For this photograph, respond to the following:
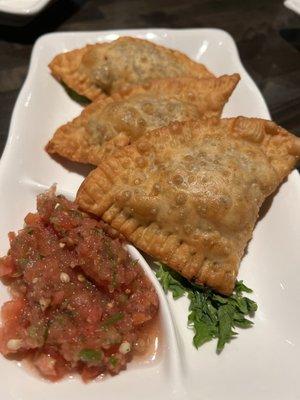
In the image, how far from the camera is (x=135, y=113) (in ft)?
11.1

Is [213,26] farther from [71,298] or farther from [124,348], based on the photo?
[124,348]

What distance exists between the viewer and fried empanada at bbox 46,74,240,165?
337cm

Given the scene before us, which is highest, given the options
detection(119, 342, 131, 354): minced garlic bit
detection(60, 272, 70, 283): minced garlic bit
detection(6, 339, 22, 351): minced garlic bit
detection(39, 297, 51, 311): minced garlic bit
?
detection(60, 272, 70, 283): minced garlic bit

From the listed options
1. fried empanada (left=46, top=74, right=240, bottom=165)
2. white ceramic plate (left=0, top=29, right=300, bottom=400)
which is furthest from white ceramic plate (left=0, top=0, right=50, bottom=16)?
fried empanada (left=46, top=74, right=240, bottom=165)

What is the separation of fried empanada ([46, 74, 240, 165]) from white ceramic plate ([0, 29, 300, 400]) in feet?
0.58

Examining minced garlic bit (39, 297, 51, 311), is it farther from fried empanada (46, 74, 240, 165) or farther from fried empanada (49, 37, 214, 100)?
fried empanada (49, 37, 214, 100)

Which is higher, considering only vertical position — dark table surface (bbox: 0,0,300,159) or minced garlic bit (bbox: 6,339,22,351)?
dark table surface (bbox: 0,0,300,159)

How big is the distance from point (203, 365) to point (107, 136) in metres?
1.77

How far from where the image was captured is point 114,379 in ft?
8.19

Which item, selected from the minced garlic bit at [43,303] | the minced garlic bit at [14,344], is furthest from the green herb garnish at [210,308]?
the minced garlic bit at [14,344]

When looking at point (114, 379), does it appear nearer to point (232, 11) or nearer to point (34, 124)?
point (34, 124)

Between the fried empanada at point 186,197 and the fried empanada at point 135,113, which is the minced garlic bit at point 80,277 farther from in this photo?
the fried empanada at point 135,113

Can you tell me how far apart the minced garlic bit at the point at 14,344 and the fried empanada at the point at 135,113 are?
1429mm

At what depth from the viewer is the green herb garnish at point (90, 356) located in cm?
237
